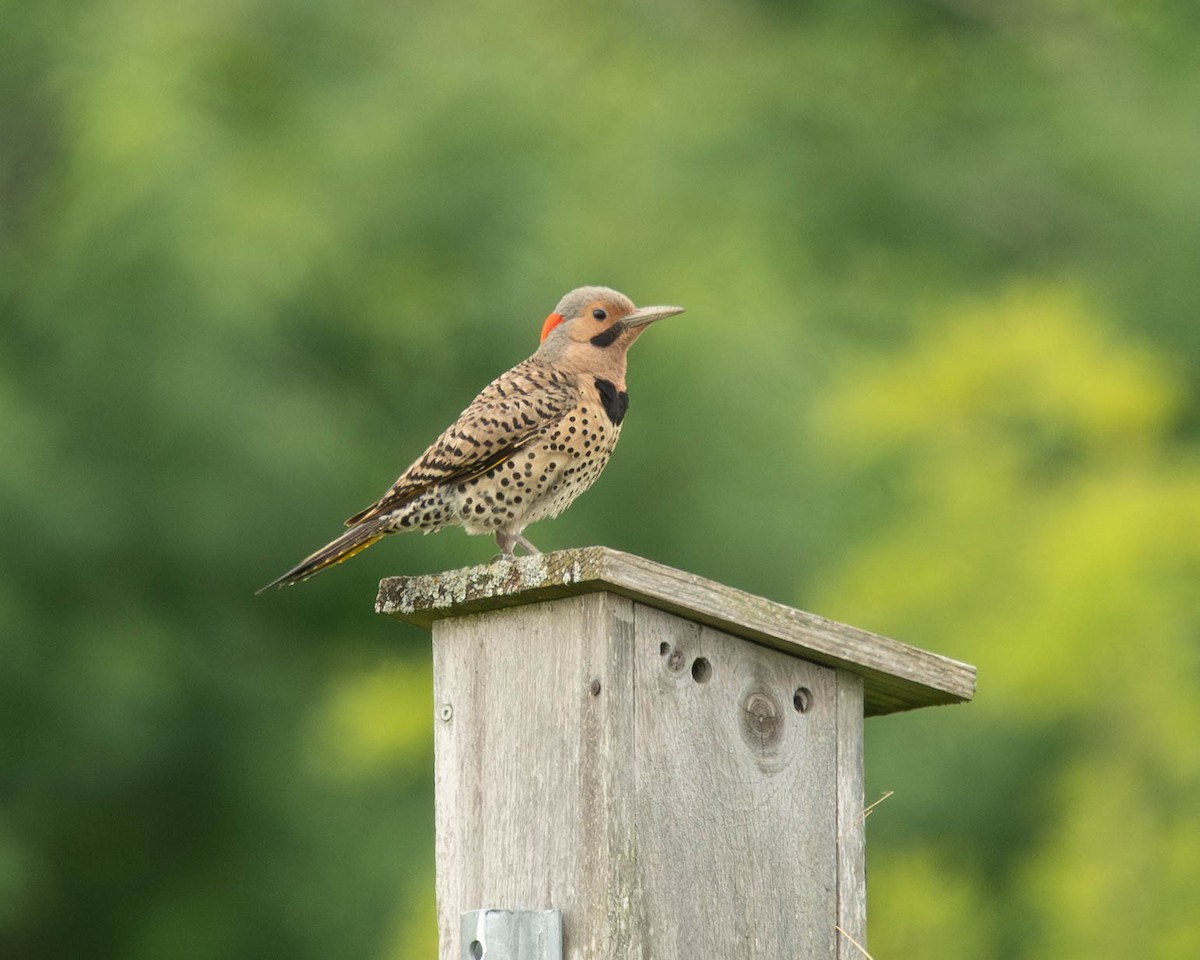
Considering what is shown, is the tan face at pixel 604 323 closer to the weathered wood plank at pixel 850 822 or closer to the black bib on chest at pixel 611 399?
the black bib on chest at pixel 611 399

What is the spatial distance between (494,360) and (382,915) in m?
2.54

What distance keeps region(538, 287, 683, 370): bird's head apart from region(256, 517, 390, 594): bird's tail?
0.63m

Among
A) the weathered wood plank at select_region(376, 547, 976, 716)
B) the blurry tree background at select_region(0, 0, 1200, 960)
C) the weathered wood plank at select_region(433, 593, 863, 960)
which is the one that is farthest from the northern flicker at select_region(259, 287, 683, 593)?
the blurry tree background at select_region(0, 0, 1200, 960)

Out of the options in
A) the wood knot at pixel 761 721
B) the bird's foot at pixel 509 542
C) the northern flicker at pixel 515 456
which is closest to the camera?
the wood knot at pixel 761 721

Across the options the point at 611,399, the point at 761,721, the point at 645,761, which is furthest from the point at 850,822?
the point at 611,399

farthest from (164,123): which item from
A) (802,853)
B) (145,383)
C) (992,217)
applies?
(802,853)

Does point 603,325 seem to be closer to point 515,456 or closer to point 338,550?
point 515,456

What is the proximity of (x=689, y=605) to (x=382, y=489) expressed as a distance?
21.6ft

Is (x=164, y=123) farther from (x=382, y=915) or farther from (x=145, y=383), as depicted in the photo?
(x=382, y=915)

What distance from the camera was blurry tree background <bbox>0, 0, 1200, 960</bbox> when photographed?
930 centimetres

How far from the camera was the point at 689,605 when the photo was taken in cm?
354

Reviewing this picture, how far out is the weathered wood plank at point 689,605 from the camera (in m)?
3.49

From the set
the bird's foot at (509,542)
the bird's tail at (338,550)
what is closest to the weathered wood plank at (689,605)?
the bird's tail at (338,550)

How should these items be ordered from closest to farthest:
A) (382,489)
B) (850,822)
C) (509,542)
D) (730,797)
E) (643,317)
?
(730,797) → (850,822) → (509,542) → (643,317) → (382,489)
